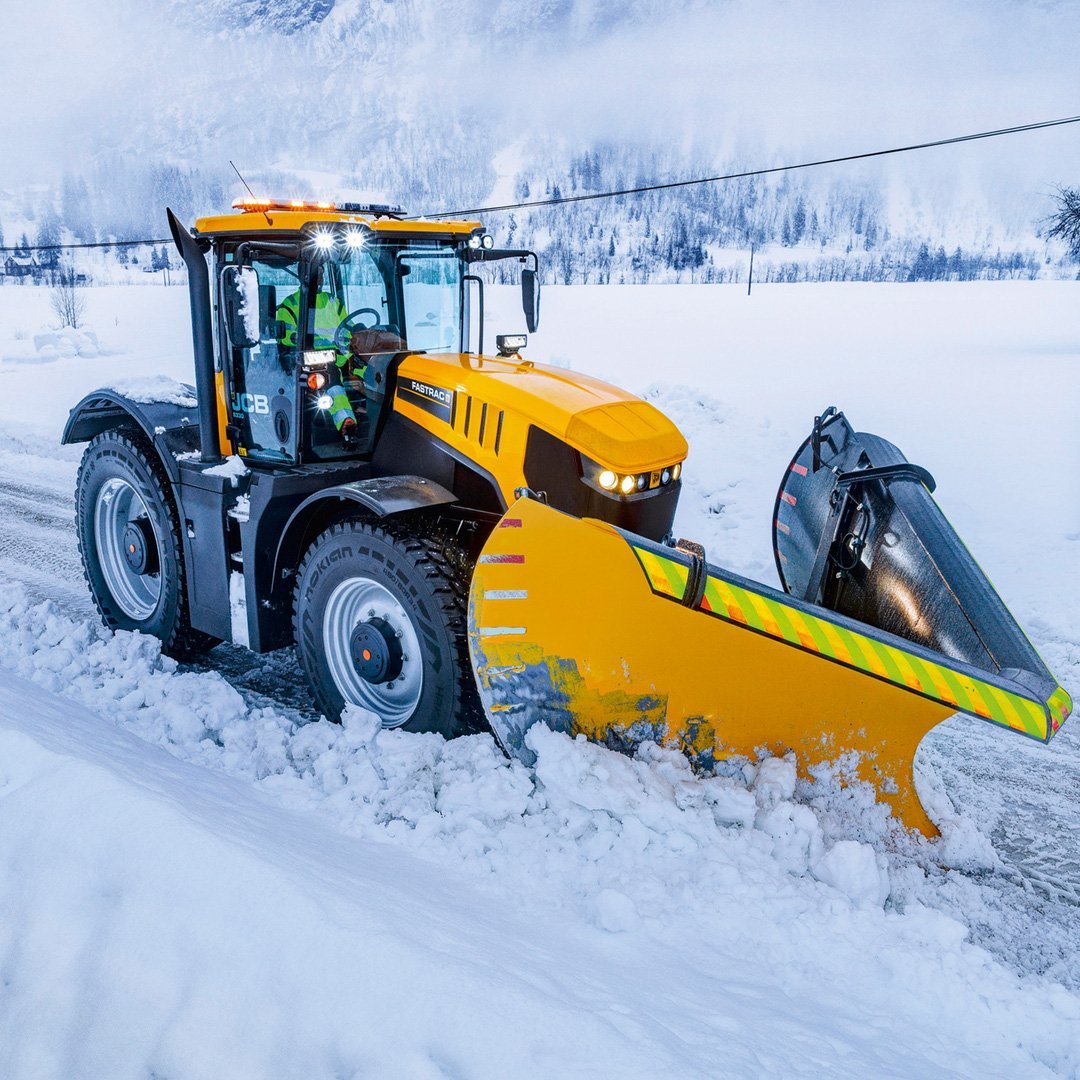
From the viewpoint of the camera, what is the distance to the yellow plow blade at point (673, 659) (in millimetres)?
2854

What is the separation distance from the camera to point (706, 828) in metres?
2.79

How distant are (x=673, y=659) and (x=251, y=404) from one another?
2536 millimetres

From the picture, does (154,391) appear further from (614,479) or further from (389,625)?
(614,479)

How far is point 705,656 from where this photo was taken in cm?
294

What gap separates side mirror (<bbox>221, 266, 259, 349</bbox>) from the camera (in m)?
3.85

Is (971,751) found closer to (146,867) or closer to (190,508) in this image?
(146,867)

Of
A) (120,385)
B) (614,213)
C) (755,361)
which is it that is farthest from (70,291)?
(614,213)

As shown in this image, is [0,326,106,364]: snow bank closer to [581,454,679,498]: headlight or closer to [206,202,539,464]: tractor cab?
[206,202,539,464]: tractor cab

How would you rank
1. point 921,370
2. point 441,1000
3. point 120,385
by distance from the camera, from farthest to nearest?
point 921,370
point 120,385
point 441,1000

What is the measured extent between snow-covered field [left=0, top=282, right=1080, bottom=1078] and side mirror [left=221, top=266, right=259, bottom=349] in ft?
5.47

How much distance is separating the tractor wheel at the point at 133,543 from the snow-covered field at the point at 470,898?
20 centimetres

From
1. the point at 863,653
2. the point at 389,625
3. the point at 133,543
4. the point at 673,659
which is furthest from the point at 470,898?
the point at 133,543

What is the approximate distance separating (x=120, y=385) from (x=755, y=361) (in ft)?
56.2

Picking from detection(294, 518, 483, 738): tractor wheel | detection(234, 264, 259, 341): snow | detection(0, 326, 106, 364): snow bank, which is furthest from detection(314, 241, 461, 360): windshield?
detection(0, 326, 106, 364): snow bank
